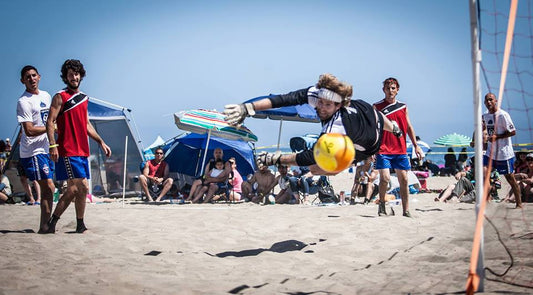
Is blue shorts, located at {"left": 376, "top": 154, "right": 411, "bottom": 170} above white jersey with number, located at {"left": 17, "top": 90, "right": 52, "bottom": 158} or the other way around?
the other way around

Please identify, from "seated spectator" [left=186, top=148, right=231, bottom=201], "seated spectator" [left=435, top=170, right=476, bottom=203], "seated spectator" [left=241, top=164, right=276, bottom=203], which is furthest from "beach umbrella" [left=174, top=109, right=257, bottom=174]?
"seated spectator" [left=435, top=170, right=476, bottom=203]

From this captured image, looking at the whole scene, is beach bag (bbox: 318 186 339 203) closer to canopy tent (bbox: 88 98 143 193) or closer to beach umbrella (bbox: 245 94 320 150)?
beach umbrella (bbox: 245 94 320 150)

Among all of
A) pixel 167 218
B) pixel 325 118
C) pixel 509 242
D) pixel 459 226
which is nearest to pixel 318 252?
pixel 325 118

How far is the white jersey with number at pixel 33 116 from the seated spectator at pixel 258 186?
6105 millimetres

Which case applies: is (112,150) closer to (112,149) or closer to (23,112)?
(112,149)

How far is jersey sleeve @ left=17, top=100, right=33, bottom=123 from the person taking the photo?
588cm

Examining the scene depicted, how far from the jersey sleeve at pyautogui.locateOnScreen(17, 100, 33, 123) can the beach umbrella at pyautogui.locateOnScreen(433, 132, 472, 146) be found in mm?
25699

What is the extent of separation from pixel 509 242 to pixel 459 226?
132 cm

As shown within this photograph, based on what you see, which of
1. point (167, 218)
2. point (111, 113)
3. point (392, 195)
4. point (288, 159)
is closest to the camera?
point (288, 159)

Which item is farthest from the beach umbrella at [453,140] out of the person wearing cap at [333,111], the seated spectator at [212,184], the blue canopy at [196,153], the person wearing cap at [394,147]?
the person wearing cap at [333,111]

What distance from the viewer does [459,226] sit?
596 cm

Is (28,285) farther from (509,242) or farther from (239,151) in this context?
(239,151)

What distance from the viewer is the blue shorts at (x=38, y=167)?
19.5 ft

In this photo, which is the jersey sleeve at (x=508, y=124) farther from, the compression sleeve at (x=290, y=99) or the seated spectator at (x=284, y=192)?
the seated spectator at (x=284, y=192)
